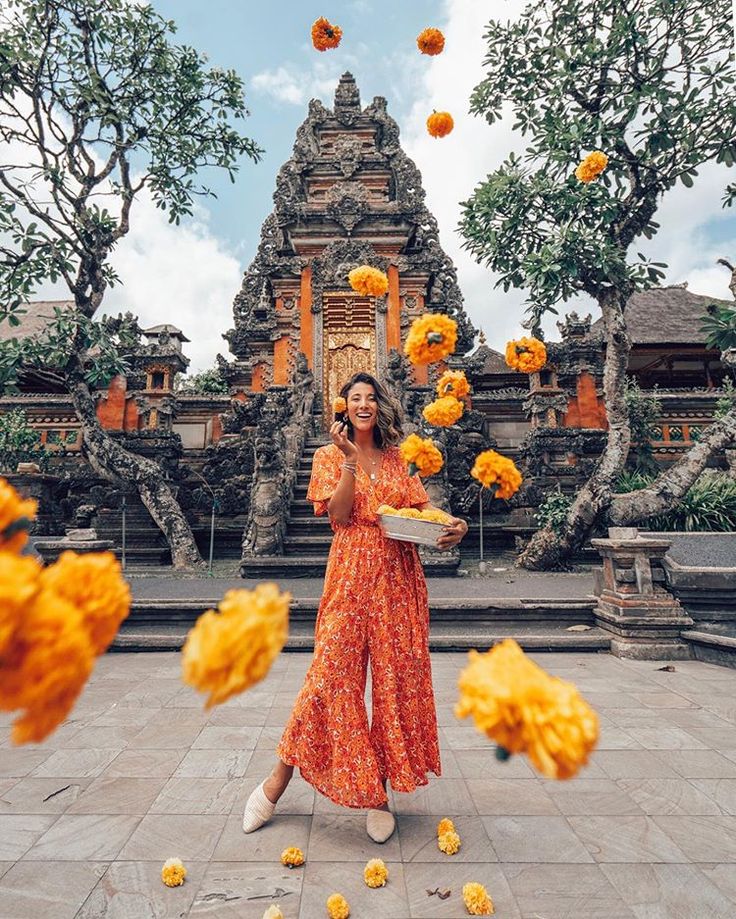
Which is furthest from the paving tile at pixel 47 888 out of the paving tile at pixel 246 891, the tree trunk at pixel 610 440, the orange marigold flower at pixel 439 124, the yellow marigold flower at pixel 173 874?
the tree trunk at pixel 610 440

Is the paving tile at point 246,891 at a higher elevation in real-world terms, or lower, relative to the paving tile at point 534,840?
higher

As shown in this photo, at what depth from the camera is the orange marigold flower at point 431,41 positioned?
4.74 m

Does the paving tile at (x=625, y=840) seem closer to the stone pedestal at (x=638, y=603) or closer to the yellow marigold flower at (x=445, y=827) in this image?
the yellow marigold flower at (x=445, y=827)

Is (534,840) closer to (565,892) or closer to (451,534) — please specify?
(565,892)

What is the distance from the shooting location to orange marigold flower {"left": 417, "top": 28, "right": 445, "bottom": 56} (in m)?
4.74

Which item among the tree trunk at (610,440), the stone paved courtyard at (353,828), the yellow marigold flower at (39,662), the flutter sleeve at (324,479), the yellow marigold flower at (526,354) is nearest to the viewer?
the yellow marigold flower at (39,662)

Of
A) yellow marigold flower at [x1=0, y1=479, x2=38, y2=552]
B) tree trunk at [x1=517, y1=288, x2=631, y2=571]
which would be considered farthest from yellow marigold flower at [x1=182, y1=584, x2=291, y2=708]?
tree trunk at [x1=517, y1=288, x2=631, y2=571]

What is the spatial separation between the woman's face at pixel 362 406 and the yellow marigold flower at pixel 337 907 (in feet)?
5.79

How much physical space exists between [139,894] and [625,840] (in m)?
1.97

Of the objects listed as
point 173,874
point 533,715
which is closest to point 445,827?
point 173,874

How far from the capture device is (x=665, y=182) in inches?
287

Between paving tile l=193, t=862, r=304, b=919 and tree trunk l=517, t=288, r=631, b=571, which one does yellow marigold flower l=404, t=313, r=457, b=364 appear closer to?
paving tile l=193, t=862, r=304, b=919

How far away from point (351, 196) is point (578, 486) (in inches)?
386

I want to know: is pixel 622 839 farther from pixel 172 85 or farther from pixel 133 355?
pixel 133 355
